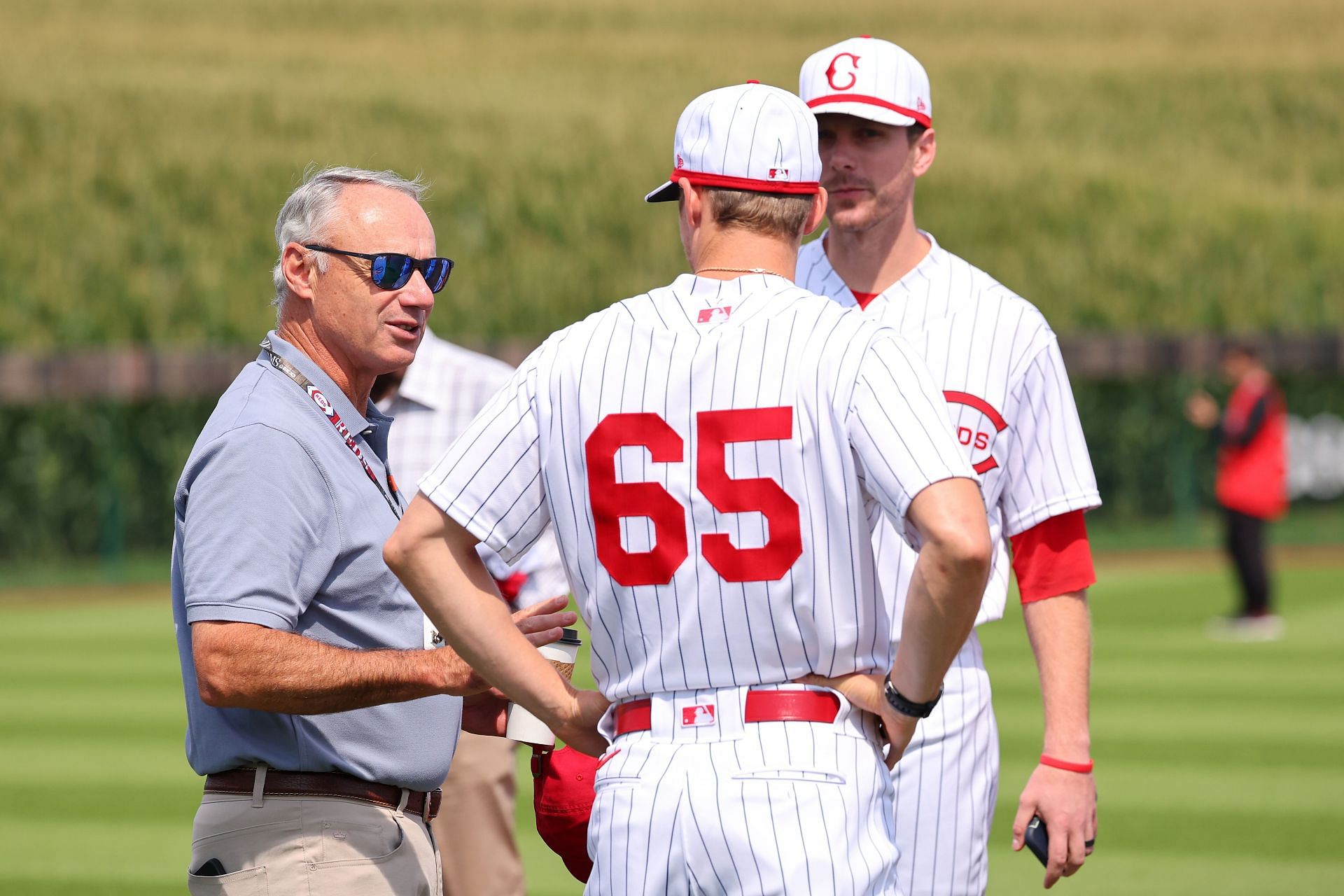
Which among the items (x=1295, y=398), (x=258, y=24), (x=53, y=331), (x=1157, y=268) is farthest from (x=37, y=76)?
(x=1295, y=398)

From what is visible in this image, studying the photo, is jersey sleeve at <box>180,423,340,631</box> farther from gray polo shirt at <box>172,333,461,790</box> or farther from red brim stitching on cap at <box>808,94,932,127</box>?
red brim stitching on cap at <box>808,94,932,127</box>

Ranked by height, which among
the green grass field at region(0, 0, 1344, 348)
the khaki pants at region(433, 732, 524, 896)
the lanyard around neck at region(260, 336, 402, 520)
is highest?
the green grass field at region(0, 0, 1344, 348)

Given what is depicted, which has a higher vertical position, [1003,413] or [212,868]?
[1003,413]

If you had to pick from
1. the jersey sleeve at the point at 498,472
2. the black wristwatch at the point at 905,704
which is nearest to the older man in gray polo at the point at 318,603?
the jersey sleeve at the point at 498,472

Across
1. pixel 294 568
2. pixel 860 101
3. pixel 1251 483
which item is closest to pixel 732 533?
pixel 294 568

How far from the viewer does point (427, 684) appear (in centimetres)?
348

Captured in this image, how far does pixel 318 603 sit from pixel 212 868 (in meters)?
0.58

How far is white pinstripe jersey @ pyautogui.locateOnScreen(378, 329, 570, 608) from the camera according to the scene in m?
5.83

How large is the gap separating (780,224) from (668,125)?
34881 millimetres

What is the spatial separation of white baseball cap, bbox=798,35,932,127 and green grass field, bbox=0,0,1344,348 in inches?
993

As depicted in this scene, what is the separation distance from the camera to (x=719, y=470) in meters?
3.03

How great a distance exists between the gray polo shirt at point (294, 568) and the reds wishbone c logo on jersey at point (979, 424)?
1281 millimetres

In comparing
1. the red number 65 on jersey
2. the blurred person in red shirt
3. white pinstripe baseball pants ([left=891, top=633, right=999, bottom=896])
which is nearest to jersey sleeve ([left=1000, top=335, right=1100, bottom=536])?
white pinstripe baseball pants ([left=891, top=633, right=999, bottom=896])

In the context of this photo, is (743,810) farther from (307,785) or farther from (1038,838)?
(1038,838)
